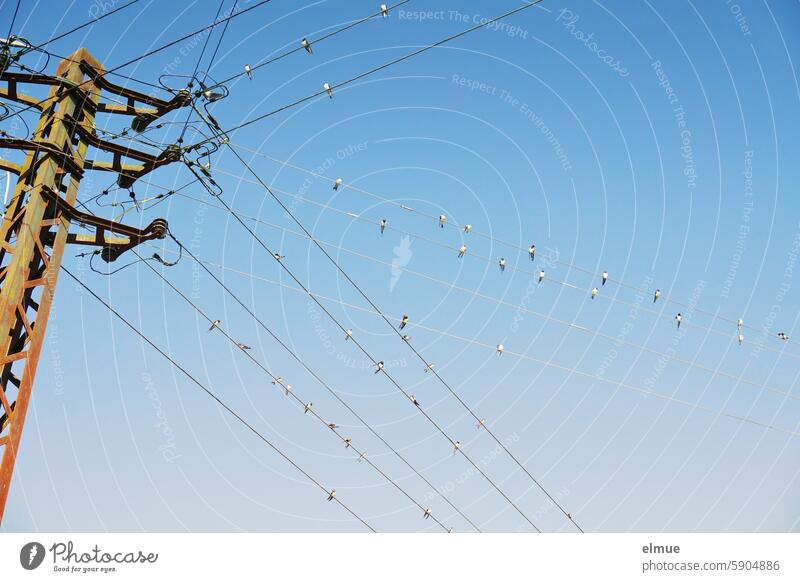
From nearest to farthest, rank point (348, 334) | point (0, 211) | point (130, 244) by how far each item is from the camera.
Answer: point (0, 211) → point (130, 244) → point (348, 334)

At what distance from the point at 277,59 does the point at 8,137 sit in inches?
180

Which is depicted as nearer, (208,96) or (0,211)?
(0,211)

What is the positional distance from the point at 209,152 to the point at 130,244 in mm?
2250

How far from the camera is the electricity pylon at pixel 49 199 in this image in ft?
41.1

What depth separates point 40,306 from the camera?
1305 centimetres

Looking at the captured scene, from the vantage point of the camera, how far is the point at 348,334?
18828 mm

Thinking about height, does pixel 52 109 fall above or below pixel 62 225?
above

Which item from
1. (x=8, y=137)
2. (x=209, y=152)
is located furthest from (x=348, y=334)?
(x=8, y=137)

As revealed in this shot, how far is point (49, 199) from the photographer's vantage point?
1346 cm

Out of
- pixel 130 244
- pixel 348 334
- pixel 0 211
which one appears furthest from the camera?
pixel 348 334

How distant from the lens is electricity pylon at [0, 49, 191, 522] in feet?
41.1
